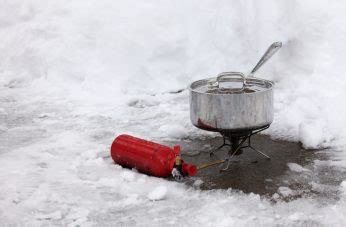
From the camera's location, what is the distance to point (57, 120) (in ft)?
23.1

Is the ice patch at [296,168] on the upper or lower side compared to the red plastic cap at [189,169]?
lower

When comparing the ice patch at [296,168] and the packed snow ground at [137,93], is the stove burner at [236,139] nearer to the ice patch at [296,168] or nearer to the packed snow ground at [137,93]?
the ice patch at [296,168]

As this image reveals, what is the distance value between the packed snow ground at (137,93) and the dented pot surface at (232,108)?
684mm

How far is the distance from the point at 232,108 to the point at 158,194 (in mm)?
1102

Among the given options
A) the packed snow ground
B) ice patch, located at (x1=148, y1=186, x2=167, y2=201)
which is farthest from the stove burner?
ice patch, located at (x1=148, y1=186, x2=167, y2=201)

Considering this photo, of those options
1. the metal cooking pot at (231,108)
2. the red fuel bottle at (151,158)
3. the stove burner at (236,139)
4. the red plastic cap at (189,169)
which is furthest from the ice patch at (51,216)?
the stove burner at (236,139)

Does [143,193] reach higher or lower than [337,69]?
lower

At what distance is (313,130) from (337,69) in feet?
5.53

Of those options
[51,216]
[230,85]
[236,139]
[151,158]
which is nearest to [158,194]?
[151,158]

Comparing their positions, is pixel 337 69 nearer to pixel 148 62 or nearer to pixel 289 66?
pixel 289 66

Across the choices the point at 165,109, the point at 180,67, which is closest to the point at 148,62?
the point at 180,67

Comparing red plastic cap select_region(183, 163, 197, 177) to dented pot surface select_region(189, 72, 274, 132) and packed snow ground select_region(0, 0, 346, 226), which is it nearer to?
packed snow ground select_region(0, 0, 346, 226)

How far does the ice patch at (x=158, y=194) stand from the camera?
445cm

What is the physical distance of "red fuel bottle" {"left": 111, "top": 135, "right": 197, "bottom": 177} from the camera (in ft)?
15.8
